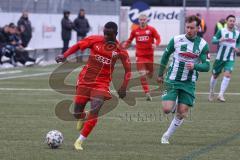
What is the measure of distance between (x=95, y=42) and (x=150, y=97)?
8770mm

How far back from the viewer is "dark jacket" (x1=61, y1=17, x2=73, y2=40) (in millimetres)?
37397

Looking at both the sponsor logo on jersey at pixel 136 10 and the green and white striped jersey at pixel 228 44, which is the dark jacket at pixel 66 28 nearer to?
the sponsor logo on jersey at pixel 136 10

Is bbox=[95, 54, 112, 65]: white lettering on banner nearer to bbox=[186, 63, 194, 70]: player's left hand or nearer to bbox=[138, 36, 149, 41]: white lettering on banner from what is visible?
bbox=[186, 63, 194, 70]: player's left hand

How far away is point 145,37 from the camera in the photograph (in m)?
22.1

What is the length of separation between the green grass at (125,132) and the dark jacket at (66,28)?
15.5 meters

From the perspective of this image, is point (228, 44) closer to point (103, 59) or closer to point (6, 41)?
point (103, 59)

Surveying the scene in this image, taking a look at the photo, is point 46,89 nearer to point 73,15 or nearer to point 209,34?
point 73,15

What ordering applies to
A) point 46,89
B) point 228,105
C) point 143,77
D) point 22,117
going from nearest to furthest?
1. point 22,117
2. point 228,105
3. point 143,77
4. point 46,89

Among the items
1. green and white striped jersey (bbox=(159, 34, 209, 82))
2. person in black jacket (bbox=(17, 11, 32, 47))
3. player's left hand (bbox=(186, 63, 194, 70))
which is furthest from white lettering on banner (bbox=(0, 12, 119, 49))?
player's left hand (bbox=(186, 63, 194, 70))

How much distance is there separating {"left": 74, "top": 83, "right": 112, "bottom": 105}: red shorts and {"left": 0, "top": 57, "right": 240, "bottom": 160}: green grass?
71cm

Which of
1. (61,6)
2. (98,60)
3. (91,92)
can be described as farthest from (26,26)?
(91,92)

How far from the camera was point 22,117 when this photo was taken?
54.7 feet

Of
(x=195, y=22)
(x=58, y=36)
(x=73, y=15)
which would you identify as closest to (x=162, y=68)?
(x=195, y=22)

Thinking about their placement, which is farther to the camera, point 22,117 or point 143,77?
point 143,77
